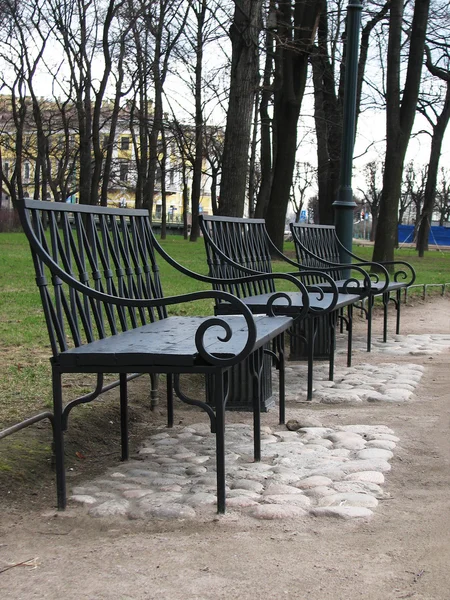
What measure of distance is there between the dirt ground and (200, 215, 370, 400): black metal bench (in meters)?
1.88

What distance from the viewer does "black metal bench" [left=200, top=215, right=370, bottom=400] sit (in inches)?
238

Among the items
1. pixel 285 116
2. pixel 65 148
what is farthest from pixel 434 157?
pixel 65 148

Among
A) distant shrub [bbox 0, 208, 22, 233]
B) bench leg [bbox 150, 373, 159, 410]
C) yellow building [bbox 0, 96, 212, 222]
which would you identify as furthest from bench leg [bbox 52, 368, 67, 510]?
distant shrub [bbox 0, 208, 22, 233]

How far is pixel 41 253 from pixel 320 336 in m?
4.19

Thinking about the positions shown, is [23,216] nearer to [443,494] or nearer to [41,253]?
[41,253]

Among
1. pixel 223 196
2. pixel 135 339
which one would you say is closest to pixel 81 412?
pixel 135 339

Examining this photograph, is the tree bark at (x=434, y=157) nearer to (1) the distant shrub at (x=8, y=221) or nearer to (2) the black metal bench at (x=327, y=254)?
(1) the distant shrub at (x=8, y=221)

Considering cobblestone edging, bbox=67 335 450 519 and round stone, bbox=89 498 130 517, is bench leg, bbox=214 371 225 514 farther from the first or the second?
round stone, bbox=89 498 130 517

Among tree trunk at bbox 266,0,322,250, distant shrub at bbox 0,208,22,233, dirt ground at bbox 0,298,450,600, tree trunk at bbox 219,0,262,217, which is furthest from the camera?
distant shrub at bbox 0,208,22,233

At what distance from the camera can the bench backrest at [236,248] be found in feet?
20.1

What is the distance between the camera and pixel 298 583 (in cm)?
284

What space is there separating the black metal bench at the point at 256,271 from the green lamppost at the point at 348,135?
7.58 ft

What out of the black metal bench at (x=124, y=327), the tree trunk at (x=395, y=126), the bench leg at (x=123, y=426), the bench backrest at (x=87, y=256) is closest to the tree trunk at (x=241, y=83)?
the bench backrest at (x=87, y=256)

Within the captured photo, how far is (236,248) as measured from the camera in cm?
679
